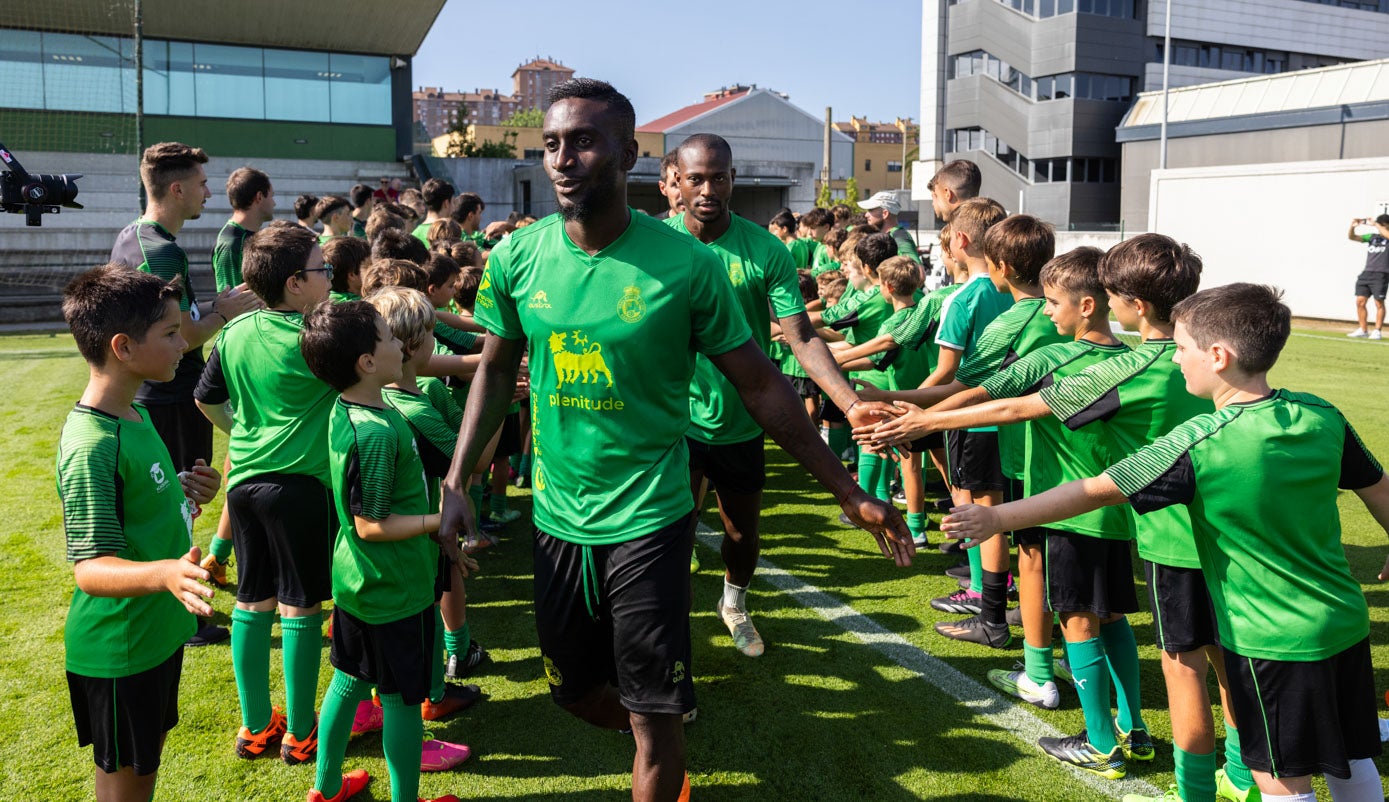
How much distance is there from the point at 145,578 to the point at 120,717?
1.98ft

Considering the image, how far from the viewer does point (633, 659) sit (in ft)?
9.51

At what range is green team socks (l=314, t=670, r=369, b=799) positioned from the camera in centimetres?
340

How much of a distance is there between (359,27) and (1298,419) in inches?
1149

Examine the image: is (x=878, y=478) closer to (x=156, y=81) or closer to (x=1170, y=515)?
(x=1170, y=515)

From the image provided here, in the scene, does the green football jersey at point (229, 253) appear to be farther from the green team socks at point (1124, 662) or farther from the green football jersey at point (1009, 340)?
the green team socks at point (1124, 662)

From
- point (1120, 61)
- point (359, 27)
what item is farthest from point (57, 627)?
point (1120, 61)

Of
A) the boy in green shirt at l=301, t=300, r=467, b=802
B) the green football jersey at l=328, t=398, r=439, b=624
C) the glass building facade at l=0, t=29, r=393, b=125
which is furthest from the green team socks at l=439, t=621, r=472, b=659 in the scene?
the glass building facade at l=0, t=29, r=393, b=125

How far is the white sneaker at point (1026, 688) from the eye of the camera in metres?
4.25

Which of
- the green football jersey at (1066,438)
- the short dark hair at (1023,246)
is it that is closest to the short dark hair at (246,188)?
the short dark hair at (1023,246)

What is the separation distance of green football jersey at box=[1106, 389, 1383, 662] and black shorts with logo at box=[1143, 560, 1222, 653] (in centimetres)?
44

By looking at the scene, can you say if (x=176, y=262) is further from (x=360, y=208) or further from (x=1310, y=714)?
(x=360, y=208)

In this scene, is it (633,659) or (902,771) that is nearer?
(633,659)

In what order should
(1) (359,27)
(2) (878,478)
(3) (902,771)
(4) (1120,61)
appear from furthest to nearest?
1. (4) (1120,61)
2. (1) (359,27)
3. (2) (878,478)
4. (3) (902,771)

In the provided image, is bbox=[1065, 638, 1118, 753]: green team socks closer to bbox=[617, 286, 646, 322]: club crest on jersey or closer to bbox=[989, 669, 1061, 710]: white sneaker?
bbox=[989, 669, 1061, 710]: white sneaker
